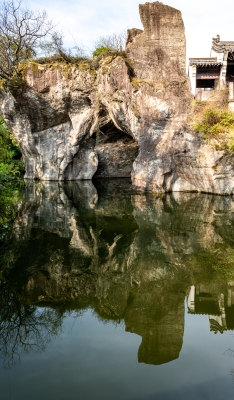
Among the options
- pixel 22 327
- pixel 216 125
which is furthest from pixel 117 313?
pixel 216 125

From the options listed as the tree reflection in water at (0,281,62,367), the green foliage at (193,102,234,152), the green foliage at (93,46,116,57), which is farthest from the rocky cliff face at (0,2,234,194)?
the tree reflection in water at (0,281,62,367)

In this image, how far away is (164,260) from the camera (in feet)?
20.3

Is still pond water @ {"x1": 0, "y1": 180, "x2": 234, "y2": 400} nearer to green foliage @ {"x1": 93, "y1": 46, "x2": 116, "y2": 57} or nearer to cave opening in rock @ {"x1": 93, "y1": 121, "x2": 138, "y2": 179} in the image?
green foliage @ {"x1": 93, "y1": 46, "x2": 116, "y2": 57}

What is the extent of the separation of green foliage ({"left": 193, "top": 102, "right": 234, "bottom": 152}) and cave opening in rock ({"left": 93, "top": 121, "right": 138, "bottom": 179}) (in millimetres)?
8966

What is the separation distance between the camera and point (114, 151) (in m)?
26.2

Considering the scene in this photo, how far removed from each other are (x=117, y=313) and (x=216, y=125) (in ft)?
40.6

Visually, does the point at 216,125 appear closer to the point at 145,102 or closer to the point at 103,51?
the point at 145,102

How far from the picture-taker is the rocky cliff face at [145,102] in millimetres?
15414

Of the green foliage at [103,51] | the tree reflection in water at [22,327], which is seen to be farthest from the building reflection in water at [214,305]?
the green foliage at [103,51]

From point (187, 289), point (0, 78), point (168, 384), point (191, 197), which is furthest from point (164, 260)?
point (0, 78)

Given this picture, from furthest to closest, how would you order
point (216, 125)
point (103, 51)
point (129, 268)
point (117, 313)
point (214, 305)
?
point (103, 51)
point (216, 125)
point (129, 268)
point (214, 305)
point (117, 313)

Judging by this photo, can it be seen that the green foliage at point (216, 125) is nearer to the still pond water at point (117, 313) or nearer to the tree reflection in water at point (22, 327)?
the still pond water at point (117, 313)

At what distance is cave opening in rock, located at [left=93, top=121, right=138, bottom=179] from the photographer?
2373cm

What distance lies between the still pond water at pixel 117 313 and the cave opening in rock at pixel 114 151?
16438 mm
